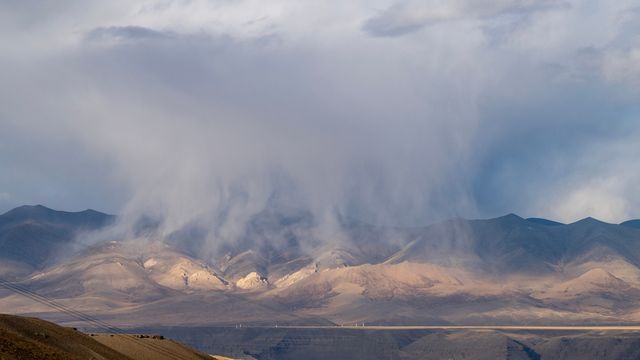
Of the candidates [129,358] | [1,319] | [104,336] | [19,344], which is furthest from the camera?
[104,336]

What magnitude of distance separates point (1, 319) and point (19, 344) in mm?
13634

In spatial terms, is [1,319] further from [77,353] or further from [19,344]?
[19,344]

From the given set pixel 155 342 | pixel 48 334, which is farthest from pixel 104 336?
pixel 48 334

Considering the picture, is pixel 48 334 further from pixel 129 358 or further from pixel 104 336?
pixel 104 336

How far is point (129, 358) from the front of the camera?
110 m

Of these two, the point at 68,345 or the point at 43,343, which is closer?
the point at 43,343

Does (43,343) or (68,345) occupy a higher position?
(68,345)

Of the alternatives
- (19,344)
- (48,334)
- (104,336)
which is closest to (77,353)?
(48,334)

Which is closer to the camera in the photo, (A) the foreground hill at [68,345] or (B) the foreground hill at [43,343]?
(B) the foreground hill at [43,343]

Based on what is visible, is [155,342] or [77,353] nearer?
[77,353]

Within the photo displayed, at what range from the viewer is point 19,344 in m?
80.7

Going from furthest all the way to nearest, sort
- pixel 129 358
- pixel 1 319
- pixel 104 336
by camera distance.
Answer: pixel 104 336 → pixel 129 358 → pixel 1 319

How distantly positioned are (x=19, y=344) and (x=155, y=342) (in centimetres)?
4914

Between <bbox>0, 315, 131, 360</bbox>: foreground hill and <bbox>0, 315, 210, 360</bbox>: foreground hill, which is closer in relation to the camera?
<bbox>0, 315, 131, 360</bbox>: foreground hill
